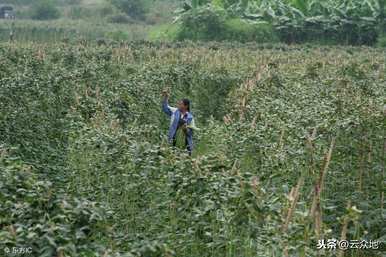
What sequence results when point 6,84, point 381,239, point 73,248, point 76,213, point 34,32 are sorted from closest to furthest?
point 73,248 < point 76,213 < point 381,239 < point 6,84 < point 34,32

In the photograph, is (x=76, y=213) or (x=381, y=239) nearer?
(x=76, y=213)

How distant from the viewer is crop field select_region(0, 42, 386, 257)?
4297mm

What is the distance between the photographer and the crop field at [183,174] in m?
4.30

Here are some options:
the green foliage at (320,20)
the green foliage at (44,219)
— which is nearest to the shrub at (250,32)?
the green foliage at (320,20)

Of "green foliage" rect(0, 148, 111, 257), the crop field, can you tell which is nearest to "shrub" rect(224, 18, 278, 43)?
the crop field

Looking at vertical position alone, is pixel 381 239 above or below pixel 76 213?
below

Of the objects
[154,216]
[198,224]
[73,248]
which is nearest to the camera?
[73,248]

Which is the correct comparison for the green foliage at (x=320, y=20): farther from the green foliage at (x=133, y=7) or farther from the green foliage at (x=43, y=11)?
the green foliage at (x=43, y=11)

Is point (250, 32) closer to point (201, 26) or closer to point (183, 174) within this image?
point (201, 26)

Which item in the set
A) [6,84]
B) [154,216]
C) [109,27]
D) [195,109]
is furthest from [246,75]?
[109,27]

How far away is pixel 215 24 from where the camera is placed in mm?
35094

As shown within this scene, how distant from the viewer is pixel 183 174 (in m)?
5.33

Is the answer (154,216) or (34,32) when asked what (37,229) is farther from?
(34,32)

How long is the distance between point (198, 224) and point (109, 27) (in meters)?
40.2
